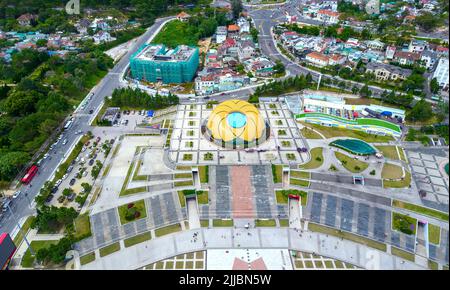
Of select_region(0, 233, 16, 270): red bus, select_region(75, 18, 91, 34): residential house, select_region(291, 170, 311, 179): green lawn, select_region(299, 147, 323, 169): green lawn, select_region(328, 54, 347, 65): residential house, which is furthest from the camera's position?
select_region(75, 18, 91, 34): residential house

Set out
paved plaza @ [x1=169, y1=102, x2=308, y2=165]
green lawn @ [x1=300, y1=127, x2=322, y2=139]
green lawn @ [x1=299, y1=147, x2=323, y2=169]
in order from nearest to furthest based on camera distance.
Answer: green lawn @ [x1=299, y1=147, x2=323, y2=169] < paved plaza @ [x1=169, y1=102, x2=308, y2=165] < green lawn @ [x1=300, y1=127, x2=322, y2=139]

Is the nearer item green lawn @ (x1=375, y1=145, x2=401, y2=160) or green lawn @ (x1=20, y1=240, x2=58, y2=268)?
green lawn @ (x1=20, y1=240, x2=58, y2=268)

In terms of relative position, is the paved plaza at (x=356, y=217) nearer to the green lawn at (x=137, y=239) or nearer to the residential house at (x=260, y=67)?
the green lawn at (x=137, y=239)

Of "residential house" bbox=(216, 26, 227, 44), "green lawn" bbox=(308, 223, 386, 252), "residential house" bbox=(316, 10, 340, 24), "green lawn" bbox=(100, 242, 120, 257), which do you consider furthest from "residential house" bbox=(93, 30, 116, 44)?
"green lawn" bbox=(308, 223, 386, 252)

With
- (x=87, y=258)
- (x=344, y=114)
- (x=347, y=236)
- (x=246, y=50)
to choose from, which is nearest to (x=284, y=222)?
(x=347, y=236)

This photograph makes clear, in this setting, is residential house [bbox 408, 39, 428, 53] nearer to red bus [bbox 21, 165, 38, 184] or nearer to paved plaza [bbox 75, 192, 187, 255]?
paved plaza [bbox 75, 192, 187, 255]

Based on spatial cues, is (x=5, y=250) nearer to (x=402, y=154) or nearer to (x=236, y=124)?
(x=236, y=124)

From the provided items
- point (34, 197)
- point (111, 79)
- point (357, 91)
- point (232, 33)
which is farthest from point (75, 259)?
point (232, 33)
